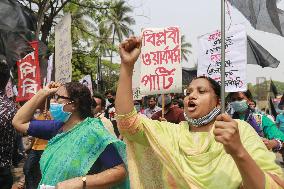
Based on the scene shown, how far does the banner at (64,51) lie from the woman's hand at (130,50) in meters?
2.93

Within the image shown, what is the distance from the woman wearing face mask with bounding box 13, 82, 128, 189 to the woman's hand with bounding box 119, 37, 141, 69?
740 millimetres

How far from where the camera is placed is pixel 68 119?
3.21 meters

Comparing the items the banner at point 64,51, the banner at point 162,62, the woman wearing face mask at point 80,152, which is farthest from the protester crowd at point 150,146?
the banner at point 162,62

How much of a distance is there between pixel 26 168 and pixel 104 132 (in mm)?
3005

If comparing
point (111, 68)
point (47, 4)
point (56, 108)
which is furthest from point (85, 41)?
point (111, 68)

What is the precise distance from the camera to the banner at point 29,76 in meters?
5.86

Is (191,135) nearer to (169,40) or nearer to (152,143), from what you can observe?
(152,143)

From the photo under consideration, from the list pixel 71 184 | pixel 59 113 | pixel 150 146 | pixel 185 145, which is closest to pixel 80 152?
pixel 71 184

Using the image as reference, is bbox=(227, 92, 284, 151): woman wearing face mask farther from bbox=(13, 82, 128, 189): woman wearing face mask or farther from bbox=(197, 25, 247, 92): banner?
bbox=(13, 82, 128, 189): woman wearing face mask

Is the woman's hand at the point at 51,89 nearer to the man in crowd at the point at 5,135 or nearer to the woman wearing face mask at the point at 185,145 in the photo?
the man in crowd at the point at 5,135

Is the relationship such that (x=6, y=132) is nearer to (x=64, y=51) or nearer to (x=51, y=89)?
(x=51, y=89)

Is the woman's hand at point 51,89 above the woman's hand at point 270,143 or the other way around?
above

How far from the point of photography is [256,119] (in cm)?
507

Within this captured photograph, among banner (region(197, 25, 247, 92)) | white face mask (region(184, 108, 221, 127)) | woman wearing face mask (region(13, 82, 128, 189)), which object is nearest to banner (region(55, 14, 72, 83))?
banner (region(197, 25, 247, 92))
